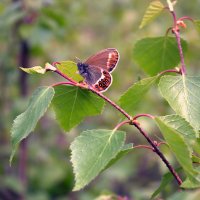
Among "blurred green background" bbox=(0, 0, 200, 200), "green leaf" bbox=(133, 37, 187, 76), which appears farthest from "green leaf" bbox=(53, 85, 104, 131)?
"blurred green background" bbox=(0, 0, 200, 200)

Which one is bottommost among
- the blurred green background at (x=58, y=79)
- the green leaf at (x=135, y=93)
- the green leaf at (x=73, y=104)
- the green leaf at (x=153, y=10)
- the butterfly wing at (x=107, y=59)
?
the blurred green background at (x=58, y=79)

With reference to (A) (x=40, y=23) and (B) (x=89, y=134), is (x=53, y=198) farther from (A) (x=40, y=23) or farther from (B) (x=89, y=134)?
(B) (x=89, y=134)

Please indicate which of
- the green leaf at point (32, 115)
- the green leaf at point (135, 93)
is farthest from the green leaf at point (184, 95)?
the green leaf at point (32, 115)

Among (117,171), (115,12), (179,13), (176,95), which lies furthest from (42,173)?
(176,95)

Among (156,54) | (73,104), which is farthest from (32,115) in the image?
(156,54)

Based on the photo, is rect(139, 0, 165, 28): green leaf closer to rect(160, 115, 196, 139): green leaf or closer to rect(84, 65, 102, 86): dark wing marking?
rect(84, 65, 102, 86): dark wing marking

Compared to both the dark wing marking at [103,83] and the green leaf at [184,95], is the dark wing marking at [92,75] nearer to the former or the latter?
the dark wing marking at [103,83]
